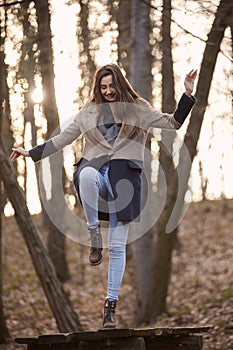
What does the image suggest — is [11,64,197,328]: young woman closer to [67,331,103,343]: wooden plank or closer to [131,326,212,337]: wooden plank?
[67,331,103,343]: wooden plank

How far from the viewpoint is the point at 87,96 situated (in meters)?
14.6

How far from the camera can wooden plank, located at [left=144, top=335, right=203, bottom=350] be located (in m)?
8.20

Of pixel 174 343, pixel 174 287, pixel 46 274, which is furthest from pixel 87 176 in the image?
pixel 174 287

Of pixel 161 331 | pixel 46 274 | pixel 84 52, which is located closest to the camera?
pixel 161 331

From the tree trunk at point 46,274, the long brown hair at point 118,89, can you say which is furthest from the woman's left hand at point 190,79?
the tree trunk at point 46,274

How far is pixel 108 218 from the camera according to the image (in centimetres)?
715

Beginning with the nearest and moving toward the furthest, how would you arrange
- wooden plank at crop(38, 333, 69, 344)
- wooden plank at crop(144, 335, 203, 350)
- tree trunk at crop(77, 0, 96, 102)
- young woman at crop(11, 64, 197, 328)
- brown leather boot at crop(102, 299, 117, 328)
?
young woman at crop(11, 64, 197, 328) < brown leather boot at crop(102, 299, 117, 328) < wooden plank at crop(38, 333, 69, 344) < wooden plank at crop(144, 335, 203, 350) < tree trunk at crop(77, 0, 96, 102)

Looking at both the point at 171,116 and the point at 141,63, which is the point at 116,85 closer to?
the point at 171,116

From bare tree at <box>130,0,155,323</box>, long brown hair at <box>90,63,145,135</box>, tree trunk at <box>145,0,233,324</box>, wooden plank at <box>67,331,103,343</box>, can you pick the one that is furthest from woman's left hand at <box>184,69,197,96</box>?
bare tree at <box>130,0,155,323</box>

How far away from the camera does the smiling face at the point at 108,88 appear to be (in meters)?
6.98

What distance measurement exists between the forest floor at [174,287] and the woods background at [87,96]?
0.09 metres

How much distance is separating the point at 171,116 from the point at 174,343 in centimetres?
264

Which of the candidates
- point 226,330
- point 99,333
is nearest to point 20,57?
point 99,333

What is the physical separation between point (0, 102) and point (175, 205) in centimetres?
512
